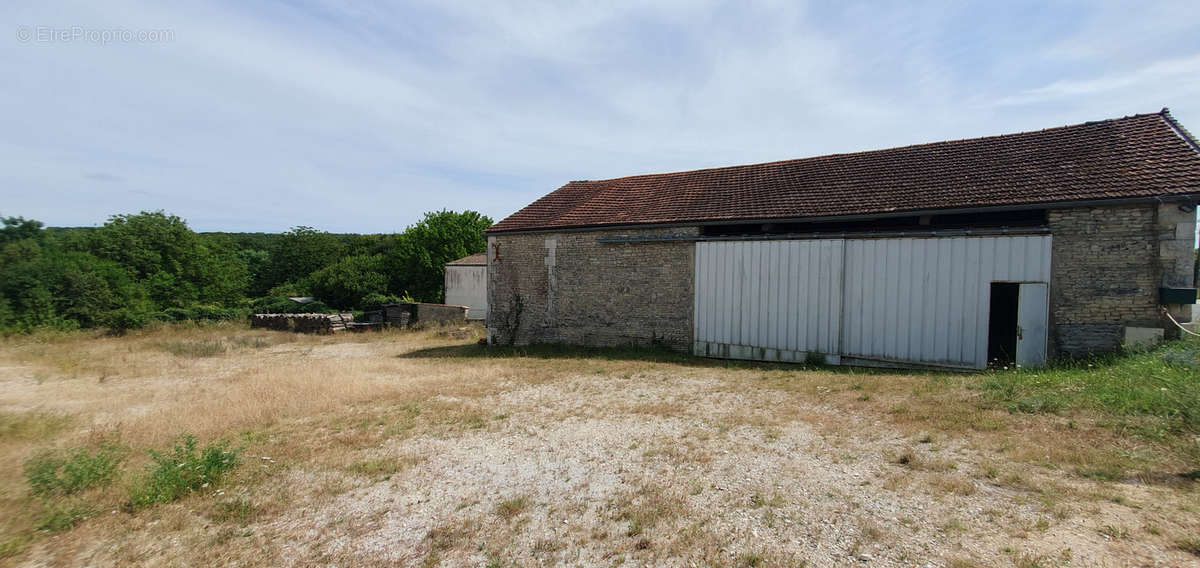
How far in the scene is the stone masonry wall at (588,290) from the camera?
13.1 meters

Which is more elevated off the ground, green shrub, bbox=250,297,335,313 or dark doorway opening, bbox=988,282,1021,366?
dark doorway opening, bbox=988,282,1021,366

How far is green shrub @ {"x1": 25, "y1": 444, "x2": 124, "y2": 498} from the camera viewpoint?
4.75 m


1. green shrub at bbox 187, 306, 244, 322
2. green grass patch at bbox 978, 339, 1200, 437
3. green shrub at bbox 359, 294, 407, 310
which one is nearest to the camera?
green grass patch at bbox 978, 339, 1200, 437

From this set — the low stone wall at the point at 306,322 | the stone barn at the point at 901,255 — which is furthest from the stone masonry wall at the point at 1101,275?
the low stone wall at the point at 306,322

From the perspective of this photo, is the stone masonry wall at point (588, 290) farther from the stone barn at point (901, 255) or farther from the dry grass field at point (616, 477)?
the dry grass field at point (616, 477)

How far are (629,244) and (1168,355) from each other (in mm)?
9934

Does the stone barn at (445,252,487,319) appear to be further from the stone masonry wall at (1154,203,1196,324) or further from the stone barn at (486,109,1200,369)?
the stone masonry wall at (1154,203,1196,324)

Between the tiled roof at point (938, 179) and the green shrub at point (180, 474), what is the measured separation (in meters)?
10.1

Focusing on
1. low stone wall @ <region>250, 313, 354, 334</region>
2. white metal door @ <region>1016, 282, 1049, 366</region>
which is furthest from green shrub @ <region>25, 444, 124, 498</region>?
low stone wall @ <region>250, 313, 354, 334</region>

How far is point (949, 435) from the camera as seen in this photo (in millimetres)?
5617

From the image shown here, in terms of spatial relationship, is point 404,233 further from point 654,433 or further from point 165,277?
point 654,433

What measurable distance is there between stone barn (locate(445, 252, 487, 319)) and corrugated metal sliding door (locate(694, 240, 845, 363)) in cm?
1428

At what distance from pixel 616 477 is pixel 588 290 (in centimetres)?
961

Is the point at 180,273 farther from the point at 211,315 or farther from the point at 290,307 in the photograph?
the point at 290,307
